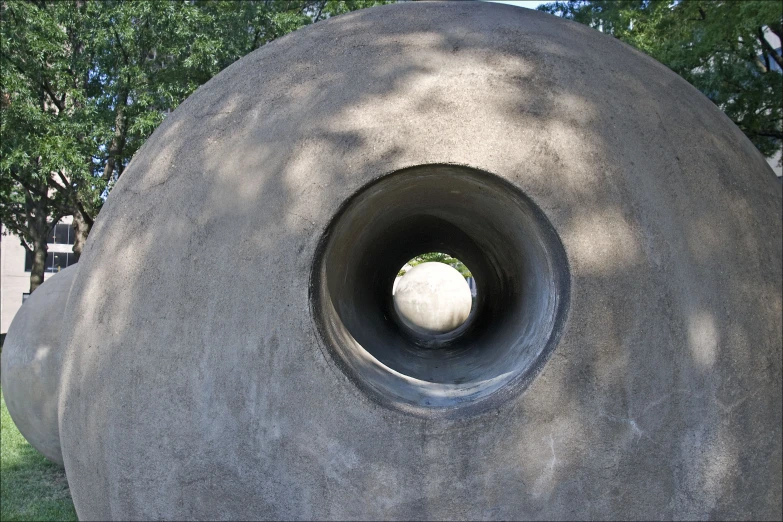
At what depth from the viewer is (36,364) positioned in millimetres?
5836

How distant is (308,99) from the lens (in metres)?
2.71

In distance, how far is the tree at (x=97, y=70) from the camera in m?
13.3

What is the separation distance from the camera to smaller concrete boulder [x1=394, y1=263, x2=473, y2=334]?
1434 cm

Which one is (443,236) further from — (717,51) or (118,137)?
(118,137)

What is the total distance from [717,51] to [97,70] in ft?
39.9

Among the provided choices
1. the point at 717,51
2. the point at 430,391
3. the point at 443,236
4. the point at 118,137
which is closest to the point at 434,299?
the point at 717,51

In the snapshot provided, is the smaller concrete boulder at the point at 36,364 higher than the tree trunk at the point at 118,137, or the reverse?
the tree trunk at the point at 118,137

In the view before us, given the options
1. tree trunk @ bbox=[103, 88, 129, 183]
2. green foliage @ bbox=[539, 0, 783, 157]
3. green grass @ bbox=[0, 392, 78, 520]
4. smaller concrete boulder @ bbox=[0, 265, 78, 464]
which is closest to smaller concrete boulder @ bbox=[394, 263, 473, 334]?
green foliage @ bbox=[539, 0, 783, 157]

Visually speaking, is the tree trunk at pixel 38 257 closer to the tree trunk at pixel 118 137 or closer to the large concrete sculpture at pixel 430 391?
the tree trunk at pixel 118 137

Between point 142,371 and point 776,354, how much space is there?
89.1 inches

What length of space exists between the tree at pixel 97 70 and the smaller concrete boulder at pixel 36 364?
7.57 meters

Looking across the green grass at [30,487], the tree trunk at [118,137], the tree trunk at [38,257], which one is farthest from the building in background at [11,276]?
the green grass at [30,487]

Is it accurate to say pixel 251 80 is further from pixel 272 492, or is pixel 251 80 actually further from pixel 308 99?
pixel 272 492

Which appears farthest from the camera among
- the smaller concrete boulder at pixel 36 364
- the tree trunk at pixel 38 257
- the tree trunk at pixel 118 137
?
the tree trunk at pixel 38 257
